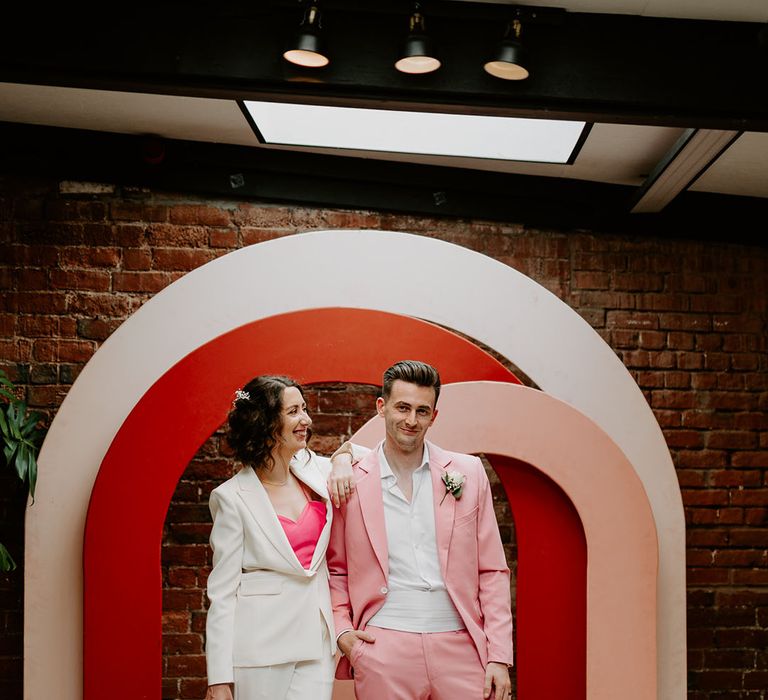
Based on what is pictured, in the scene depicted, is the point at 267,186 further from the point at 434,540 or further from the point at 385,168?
the point at 434,540

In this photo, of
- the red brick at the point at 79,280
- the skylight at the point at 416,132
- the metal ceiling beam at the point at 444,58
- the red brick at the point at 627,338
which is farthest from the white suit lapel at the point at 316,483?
the red brick at the point at 627,338

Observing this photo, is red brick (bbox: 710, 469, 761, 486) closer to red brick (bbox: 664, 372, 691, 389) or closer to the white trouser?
red brick (bbox: 664, 372, 691, 389)

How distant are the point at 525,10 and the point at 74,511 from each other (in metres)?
2.53

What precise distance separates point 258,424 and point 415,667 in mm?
884

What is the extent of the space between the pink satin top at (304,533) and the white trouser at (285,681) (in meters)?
0.29

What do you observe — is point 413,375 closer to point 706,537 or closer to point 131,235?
point 131,235

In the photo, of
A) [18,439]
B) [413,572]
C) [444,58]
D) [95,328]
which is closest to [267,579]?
[413,572]

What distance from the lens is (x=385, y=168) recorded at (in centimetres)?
431

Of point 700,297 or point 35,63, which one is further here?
point 700,297

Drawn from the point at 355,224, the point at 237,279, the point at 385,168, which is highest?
the point at 385,168

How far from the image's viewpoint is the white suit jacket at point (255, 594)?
102 inches

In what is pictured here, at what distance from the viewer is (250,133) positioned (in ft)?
13.2

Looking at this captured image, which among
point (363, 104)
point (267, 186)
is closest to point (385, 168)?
point (267, 186)

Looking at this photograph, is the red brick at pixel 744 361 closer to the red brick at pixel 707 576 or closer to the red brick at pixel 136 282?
the red brick at pixel 707 576
